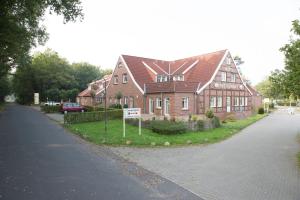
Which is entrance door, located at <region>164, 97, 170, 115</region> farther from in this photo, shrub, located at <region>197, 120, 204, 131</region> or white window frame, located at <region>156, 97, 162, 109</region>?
shrub, located at <region>197, 120, 204, 131</region>

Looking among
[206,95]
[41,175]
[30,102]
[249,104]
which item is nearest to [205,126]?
[206,95]

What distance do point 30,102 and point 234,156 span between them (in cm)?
8191

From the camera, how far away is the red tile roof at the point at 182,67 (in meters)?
36.2

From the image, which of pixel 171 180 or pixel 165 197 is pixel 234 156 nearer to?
pixel 171 180

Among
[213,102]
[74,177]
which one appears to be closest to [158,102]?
[213,102]

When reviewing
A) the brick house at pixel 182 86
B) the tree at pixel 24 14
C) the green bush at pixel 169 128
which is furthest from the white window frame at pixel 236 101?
the tree at pixel 24 14

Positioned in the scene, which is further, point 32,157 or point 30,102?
point 30,102

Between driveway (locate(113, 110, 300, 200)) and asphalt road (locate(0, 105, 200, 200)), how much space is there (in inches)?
32.9

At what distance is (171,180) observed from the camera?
1003 cm

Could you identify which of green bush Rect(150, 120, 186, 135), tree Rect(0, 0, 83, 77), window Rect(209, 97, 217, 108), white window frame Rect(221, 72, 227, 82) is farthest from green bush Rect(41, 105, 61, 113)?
green bush Rect(150, 120, 186, 135)

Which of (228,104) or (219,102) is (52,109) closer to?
(219,102)

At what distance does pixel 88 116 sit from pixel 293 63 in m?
19.4

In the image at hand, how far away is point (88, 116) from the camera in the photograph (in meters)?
29.1

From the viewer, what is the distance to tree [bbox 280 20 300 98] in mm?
14844
